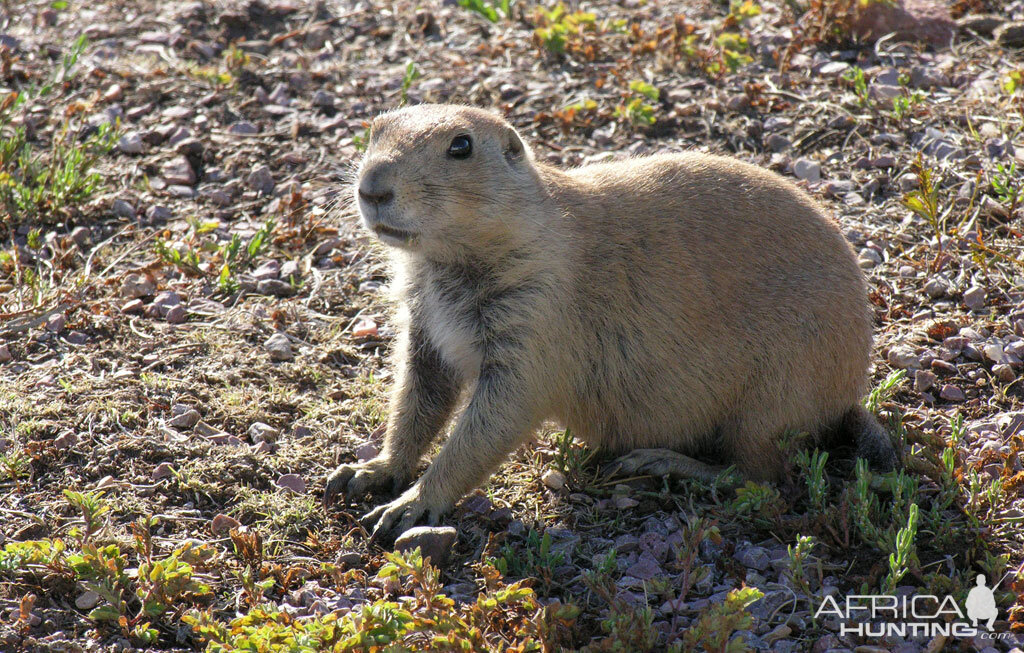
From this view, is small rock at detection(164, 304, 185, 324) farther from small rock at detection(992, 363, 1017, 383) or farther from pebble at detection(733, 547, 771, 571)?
small rock at detection(992, 363, 1017, 383)

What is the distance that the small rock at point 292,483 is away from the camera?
457cm

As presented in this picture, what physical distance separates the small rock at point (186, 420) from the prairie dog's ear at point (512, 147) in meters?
1.95

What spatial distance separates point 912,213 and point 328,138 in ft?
12.7

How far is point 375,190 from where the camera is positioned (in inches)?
160

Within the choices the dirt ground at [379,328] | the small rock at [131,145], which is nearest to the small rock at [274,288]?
the dirt ground at [379,328]

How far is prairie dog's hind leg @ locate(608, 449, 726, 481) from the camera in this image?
4.61 meters

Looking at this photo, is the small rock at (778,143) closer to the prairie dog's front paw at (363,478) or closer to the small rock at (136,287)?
the prairie dog's front paw at (363,478)

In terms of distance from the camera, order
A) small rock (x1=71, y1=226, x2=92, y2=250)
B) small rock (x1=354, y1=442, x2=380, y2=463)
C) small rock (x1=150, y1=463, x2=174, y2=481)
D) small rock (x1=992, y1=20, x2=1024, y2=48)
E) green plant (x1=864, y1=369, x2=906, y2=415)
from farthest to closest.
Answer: small rock (x1=992, y1=20, x2=1024, y2=48) → small rock (x1=71, y1=226, x2=92, y2=250) → small rock (x1=354, y1=442, x2=380, y2=463) → green plant (x1=864, y1=369, x2=906, y2=415) → small rock (x1=150, y1=463, x2=174, y2=481)

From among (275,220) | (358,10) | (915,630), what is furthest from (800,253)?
(358,10)

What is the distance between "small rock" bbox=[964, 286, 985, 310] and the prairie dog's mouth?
315 centimetres

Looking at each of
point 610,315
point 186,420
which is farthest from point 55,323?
point 610,315

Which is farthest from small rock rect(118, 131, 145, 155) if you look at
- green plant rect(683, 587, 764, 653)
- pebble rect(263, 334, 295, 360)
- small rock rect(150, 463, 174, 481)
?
green plant rect(683, 587, 764, 653)

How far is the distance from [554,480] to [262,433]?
4.65ft

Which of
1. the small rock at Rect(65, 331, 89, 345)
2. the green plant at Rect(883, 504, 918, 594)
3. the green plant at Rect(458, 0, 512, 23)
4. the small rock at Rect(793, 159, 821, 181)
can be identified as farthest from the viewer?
the green plant at Rect(458, 0, 512, 23)
